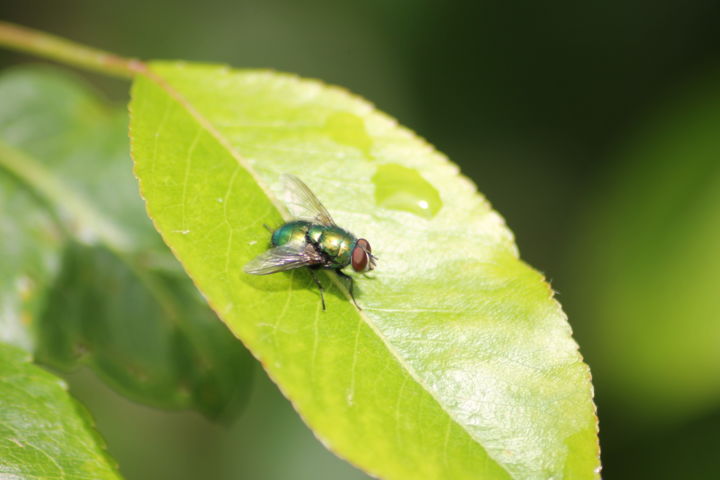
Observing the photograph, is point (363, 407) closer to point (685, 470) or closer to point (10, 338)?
point (10, 338)

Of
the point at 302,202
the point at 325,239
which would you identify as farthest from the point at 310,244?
the point at 302,202

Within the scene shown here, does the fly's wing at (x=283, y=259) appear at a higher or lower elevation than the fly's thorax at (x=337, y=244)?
lower

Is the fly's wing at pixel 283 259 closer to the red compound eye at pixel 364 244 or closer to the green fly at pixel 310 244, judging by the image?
the green fly at pixel 310 244

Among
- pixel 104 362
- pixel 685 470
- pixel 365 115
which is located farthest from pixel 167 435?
pixel 365 115

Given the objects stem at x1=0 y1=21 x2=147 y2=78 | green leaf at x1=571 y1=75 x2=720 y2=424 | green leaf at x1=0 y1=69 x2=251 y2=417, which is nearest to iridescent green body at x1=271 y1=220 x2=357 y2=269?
green leaf at x1=0 y1=69 x2=251 y2=417

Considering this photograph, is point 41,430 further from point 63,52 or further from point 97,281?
point 63,52

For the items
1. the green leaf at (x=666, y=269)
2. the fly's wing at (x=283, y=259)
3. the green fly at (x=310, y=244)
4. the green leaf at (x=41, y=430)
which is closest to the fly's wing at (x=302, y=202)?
the green fly at (x=310, y=244)
